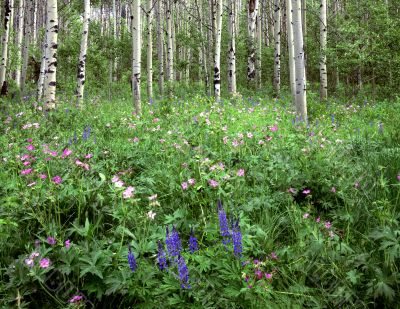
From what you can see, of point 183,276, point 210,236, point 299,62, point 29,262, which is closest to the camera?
point 183,276

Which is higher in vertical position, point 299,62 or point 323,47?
point 323,47

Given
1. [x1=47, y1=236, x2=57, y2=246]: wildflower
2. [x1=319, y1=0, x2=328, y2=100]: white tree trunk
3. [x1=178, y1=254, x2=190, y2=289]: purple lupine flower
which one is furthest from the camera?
[x1=319, y1=0, x2=328, y2=100]: white tree trunk

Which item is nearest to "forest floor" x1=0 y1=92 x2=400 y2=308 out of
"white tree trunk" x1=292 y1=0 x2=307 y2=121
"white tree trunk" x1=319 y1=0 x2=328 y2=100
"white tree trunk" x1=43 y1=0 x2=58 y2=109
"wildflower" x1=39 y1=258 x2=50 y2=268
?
"wildflower" x1=39 y1=258 x2=50 y2=268

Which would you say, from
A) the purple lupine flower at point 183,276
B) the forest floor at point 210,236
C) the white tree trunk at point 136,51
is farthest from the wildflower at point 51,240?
the white tree trunk at point 136,51

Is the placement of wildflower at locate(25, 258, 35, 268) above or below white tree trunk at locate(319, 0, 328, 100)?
below

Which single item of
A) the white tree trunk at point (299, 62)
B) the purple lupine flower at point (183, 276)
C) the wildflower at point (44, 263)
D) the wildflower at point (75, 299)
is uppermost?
the white tree trunk at point (299, 62)

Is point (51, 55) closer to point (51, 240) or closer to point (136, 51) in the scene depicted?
point (136, 51)

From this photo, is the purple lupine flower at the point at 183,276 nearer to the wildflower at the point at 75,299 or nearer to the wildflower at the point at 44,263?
the wildflower at the point at 75,299

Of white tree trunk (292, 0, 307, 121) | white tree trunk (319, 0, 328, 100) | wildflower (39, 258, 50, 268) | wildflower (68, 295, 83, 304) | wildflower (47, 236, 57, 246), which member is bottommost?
wildflower (68, 295, 83, 304)

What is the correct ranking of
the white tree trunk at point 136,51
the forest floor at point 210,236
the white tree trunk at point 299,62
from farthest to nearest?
the white tree trunk at point 136,51 → the white tree trunk at point 299,62 → the forest floor at point 210,236

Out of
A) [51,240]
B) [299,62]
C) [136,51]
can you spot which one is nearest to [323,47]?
[299,62]

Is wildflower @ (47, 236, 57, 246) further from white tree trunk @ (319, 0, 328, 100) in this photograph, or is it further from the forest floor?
white tree trunk @ (319, 0, 328, 100)

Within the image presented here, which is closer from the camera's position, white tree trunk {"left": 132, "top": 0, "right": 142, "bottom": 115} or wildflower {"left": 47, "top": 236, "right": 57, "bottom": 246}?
wildflower {"left": 47, "top": 236, "right": 57, "bottom": 246}

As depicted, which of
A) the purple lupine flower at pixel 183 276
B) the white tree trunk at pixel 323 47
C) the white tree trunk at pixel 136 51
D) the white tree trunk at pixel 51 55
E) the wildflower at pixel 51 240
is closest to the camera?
the purple lupine flower at pixel 183 276
